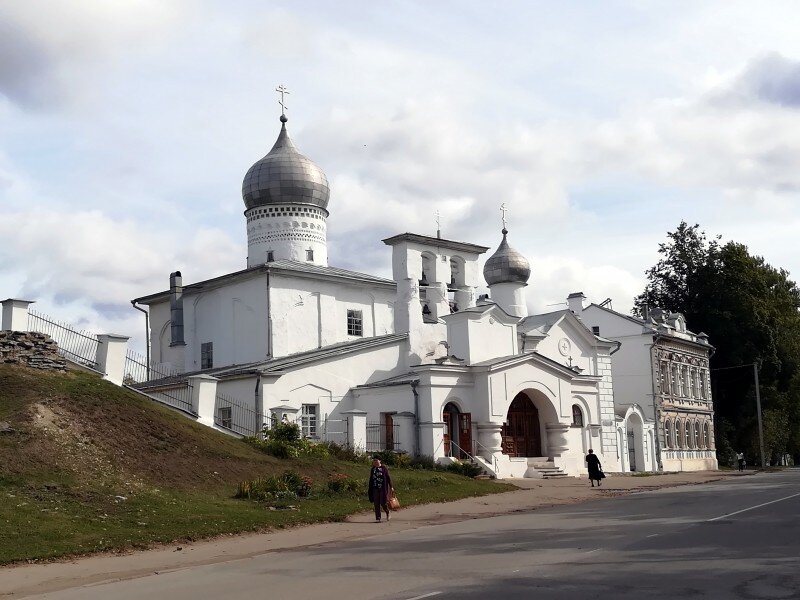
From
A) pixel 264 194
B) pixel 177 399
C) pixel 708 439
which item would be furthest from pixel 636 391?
pixel 177 399

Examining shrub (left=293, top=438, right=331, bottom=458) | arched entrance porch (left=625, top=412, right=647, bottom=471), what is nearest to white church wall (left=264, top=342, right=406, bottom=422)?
shrub (left=293, top=438, right=331, bottom=458)

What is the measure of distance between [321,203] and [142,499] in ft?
83.8

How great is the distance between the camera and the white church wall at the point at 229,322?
37.3 meters

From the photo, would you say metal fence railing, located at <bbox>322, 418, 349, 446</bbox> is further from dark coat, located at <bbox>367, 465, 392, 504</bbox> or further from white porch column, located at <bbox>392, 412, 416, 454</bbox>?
dark coat, located at <bbox>367, 465, 392, 504</bbox>

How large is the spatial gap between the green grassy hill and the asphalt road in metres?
2.84

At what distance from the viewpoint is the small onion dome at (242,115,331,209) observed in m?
41.4

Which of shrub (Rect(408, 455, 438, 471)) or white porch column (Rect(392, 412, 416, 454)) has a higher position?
white porch column (Rect(392, 412, 416, 454))

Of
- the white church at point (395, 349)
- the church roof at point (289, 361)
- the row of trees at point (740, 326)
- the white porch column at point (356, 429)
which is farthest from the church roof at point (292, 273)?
the row of trees at point (740, 326)

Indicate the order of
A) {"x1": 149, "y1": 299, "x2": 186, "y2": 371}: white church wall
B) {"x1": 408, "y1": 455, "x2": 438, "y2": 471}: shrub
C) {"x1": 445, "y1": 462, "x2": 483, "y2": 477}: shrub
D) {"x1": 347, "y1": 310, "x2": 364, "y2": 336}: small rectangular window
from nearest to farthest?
{"x1": 408, "y1": 455, "x2": 438, "y2": 471}: shrub → {"x1": 445, "y1": 462, "x2": 483, "y2": 477}: shrub → {"x1": 347, "y1": 310, "x2": 364, "y2": 336}: small rectangular window → {"x1": 149, "y1": 299, "x2": 186, "y2": 371}: white church wall

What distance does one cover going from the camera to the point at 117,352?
25422 mm

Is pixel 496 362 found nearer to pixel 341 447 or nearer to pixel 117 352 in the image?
pixel 341 447

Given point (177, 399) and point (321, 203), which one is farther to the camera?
point (321, 203)

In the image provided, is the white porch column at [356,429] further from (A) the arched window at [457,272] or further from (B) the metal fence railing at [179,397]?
(A) the arched window at [457,272]

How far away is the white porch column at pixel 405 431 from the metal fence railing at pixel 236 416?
504 centimetres
